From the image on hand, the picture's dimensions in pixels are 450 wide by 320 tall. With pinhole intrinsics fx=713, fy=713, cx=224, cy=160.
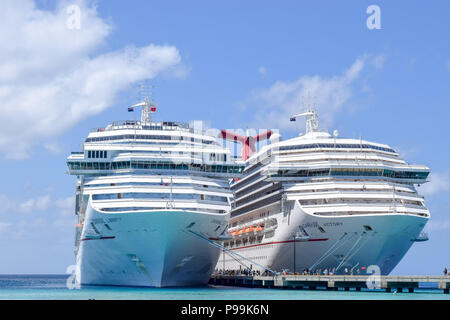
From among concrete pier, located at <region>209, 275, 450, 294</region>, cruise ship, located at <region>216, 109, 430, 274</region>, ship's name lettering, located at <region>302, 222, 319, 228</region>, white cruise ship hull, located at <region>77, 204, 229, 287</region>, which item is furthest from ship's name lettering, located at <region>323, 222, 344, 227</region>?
white cruise ship hull, located at <region>77, 204, 229, 287</region>

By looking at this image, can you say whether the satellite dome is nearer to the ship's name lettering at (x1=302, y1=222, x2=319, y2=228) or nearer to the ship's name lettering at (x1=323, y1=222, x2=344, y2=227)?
the ship's name lettering at (x1=302, y1=222, x2=319, y2=228)

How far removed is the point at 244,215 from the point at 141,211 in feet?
97.3

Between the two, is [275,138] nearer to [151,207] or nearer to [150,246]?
[151,207]

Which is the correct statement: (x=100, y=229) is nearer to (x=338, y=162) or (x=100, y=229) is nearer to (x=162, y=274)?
(x=162, y=274)

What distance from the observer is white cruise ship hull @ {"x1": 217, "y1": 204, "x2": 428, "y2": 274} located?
60.5m

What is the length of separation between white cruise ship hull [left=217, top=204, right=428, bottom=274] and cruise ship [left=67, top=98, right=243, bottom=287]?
789 cm

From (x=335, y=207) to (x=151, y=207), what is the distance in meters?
17.4

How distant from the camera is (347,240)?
6178cm

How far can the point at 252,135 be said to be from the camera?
9606cm

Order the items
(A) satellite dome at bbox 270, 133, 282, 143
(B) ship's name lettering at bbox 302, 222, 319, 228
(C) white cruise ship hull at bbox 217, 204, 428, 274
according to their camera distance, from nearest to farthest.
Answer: (C) white cruise ship hull at bbox 217, 204, 428, 274
(B) ship's name lettering at bbox 302, 222, 319, 228
(A) satellite dome at bbox 270, 133, 282, 143
